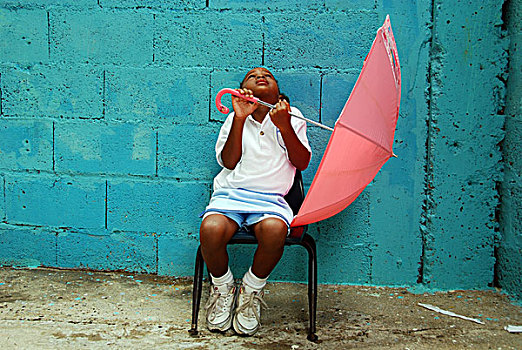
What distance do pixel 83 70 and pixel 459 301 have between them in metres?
2.58

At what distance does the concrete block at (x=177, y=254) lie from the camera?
9.61 feet

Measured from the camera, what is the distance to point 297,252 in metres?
2.88

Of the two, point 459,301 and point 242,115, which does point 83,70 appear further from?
point 459,301

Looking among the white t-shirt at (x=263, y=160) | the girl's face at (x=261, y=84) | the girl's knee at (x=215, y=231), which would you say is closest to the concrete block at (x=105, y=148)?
the white t-shirt at (x=263, y=160)

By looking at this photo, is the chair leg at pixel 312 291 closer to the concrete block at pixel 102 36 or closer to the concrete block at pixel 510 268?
the concrete block at pixel 510 268

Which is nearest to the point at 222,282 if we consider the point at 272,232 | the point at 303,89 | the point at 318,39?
the point at 272,232

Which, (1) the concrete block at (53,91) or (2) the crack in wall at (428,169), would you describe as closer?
(2) the crack in wall at (428,169)

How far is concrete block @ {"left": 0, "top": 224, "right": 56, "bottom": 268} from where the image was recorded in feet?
9.93

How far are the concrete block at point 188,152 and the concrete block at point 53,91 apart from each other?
46 centimetres

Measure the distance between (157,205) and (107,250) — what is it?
0.44m

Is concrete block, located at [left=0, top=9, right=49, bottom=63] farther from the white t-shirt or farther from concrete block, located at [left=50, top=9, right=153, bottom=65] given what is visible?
the white t-shirt

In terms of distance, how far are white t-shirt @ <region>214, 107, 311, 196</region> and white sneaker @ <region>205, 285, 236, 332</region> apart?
0.54 metres

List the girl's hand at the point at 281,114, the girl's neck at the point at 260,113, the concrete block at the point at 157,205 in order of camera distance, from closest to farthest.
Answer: the girl's hand at the point at 281,114
the girl's neck at the point at 260,113
the concrete block at the point at 157,205

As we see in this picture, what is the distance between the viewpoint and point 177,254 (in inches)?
116
